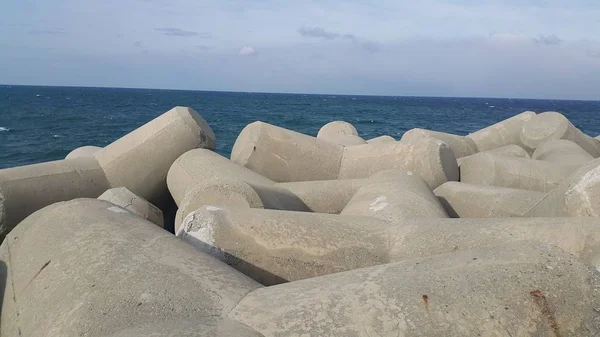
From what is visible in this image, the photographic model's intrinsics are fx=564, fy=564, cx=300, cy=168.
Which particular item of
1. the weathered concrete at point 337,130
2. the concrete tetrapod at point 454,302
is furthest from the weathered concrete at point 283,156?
the concrete tetrapod at point 454,302

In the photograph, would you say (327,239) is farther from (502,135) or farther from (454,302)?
(502,135)

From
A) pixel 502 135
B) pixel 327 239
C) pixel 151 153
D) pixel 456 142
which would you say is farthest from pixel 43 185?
pixel 502 135

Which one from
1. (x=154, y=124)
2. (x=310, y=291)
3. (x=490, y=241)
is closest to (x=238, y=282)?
(x=310, y=291)

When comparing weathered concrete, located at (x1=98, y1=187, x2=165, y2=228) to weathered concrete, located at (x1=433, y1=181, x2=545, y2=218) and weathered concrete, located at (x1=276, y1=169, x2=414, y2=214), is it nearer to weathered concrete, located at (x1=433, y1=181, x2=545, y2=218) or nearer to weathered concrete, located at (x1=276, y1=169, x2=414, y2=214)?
weathered concrete, located at (x1=276, y1=169, x2=414, y2=214)

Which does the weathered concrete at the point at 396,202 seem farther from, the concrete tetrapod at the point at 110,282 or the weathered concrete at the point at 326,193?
the concrete tetrapod at the point at 110,282

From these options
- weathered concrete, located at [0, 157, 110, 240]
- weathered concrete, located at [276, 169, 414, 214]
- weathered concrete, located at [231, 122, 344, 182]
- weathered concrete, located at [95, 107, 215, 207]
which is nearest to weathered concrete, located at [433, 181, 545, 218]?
weathered concrete, located at [276, 169, 414, 214]

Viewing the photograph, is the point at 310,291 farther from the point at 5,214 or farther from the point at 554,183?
the point at 554,183

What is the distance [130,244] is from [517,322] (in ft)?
5.23

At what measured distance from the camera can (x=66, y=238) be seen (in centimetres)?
259

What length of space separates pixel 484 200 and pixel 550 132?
456 cm

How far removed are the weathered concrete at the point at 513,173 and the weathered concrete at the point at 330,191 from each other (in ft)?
4.56

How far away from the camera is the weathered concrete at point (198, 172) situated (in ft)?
15.8

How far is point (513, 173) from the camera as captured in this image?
5785 millimetres

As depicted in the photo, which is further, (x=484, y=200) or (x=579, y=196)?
(x=484, y=200)
